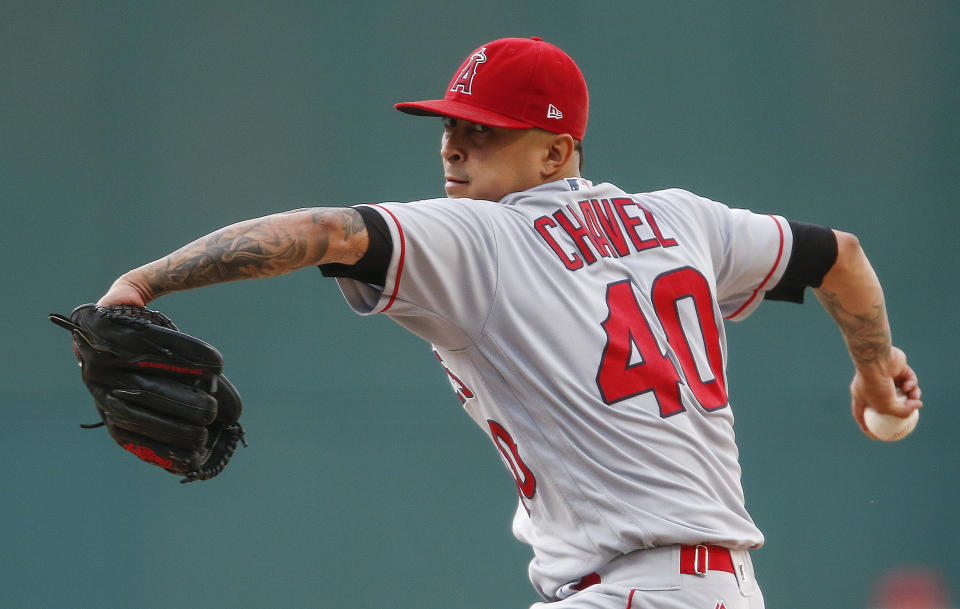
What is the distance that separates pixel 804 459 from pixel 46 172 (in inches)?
156

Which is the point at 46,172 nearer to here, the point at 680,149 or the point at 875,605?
the point at 680,149

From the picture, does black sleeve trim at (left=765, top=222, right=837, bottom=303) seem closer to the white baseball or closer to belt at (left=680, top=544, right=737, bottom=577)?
the white baseball

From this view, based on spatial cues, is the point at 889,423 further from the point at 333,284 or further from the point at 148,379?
the point at 333,284

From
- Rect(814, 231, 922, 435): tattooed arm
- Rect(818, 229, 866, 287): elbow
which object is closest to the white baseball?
Rect(814, 231, 922, 435): tattooed arm

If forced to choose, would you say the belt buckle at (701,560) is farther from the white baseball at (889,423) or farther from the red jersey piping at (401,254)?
the white baseball at (889,423)

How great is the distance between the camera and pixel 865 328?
269cm

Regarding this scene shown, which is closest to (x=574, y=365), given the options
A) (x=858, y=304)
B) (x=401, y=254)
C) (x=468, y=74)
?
(x=401, y=254)

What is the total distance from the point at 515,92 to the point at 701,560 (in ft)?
3.44

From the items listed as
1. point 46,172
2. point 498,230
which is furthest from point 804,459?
point 46,172

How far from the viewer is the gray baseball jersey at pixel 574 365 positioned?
1.93 m

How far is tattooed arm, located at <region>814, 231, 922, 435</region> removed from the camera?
8.52 ft

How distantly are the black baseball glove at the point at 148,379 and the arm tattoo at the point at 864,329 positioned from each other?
1.60 meters

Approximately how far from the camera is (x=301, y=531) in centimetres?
481

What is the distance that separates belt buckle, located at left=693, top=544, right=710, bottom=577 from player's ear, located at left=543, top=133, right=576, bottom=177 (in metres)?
0.88
